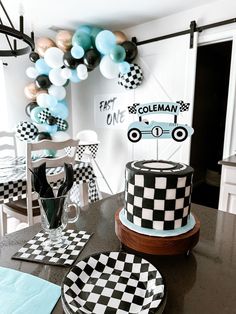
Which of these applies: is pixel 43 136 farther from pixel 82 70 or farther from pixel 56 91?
pixel 82 70

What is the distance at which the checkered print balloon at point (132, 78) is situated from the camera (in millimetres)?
2814

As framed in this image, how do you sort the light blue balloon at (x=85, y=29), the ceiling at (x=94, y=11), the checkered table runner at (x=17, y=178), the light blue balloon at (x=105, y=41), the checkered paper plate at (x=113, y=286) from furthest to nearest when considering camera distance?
the light blue balloon at (x=85, y=29), the light blue balloon at (x=105, y=41), the ceiling at (x=94, y=11), the checkered table runner at (x=17, y=178), the checkered paper plate at (x=113, y=286)

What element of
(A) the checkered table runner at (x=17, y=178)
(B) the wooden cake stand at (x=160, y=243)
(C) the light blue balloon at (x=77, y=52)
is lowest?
(A) the checkered table runner at (x=17, y=178)

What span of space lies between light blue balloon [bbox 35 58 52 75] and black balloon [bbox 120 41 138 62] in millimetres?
996

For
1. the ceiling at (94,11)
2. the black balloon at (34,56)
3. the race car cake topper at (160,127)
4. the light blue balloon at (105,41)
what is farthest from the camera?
the black balloon at (34,56)

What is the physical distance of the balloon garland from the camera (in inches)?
101

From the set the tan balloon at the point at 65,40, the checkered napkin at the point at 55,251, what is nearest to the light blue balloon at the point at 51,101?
the tan balloon at the point at 65,40

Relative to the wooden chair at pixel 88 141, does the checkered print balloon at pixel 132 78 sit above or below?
above

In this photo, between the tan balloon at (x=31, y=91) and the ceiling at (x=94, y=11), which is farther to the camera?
the tan balloon at (x=31, y=91)

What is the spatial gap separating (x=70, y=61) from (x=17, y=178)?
1617 millimetres

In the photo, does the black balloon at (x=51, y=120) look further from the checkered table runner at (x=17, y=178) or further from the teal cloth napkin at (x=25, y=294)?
the teal cloth napkin at (x=25, y=294)

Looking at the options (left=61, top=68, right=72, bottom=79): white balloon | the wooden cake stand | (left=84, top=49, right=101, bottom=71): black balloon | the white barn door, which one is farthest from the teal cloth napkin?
(left=61, top=68, right=72, bottom=79): white balloon

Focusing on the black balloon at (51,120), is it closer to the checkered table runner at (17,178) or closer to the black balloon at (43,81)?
the black balloon at (43,81)

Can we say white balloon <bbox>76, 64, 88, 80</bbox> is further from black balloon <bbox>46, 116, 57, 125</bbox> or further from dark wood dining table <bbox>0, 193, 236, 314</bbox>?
dark wood dining table <bbox>0, 193, 236, 314</bbox>
